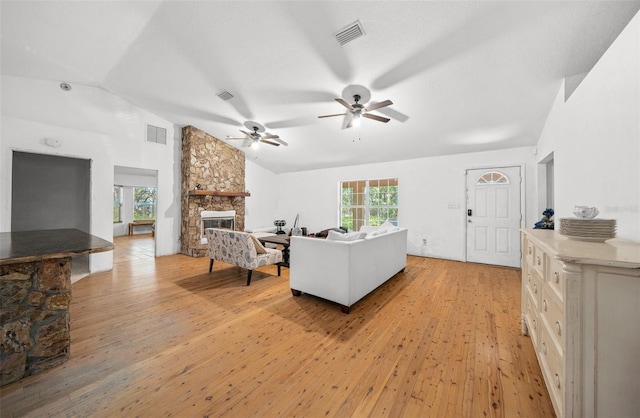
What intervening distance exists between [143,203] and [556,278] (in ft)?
37.8

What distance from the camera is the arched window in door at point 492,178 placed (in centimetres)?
472

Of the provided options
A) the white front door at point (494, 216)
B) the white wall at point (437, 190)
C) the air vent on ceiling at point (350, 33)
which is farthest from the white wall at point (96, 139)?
the white front door at point (494, 216)

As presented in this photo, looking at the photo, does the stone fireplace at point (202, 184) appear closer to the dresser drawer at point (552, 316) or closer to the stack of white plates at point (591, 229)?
the dresser drawer at point (552, 316)

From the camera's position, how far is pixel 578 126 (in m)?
2.36

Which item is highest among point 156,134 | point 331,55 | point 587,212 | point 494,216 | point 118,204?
point 331,55

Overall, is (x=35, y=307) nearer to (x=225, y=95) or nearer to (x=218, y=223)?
(x=225, y=95)

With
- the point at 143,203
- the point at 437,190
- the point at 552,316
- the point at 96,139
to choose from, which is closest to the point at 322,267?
the point at 552,316

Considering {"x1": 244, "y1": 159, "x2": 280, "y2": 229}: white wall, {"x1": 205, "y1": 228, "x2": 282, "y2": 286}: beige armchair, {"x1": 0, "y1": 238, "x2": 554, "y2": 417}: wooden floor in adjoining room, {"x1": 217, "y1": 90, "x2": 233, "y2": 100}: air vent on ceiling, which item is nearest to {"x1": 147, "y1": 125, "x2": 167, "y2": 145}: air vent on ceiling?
{"x1": 244, "y1": 159, "x2": 280, "y2": 229}: white wall

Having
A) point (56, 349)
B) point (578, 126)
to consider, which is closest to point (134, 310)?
point (56, 349)

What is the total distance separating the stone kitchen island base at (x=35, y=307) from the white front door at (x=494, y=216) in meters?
5.72

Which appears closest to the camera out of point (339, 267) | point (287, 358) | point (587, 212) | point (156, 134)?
point (587, 212)

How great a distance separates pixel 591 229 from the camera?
1.48 meters

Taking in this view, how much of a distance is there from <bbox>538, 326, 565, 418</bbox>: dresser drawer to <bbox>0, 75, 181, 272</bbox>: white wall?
237 inches

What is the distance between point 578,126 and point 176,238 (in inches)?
284
